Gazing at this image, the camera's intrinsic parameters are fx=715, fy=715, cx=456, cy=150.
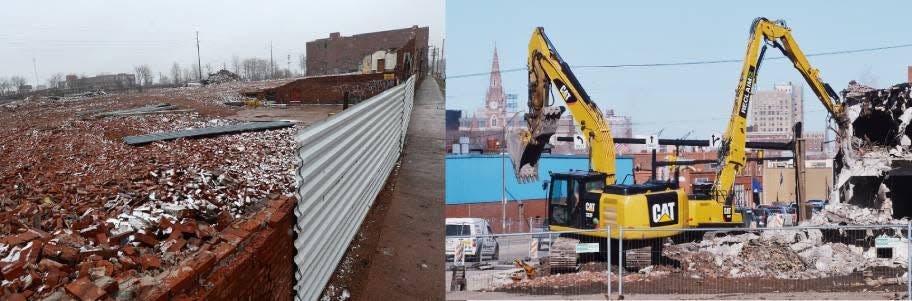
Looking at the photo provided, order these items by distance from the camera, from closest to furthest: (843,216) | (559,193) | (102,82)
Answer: (559,193) → (843,216) → (102,82)

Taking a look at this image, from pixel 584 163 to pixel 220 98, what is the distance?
207 inches

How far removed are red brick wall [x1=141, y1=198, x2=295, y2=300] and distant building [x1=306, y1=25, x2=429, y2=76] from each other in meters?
3.58

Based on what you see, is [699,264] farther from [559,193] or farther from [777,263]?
[559,193]

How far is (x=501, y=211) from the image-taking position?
475 centimetres

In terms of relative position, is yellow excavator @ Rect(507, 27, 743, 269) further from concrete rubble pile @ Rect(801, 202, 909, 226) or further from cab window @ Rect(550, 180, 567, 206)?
concrete rubble pile @ Rect(801, 202, 909, 226)

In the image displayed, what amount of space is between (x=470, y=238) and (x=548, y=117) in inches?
37.6

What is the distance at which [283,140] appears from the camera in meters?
5.36

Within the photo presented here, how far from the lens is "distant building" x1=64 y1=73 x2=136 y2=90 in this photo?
445 inches

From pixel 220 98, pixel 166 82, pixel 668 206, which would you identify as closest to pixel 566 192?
pixel 668 206

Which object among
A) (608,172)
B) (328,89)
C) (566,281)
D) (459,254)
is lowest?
(566,281)

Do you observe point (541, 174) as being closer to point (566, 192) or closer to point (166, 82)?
point (566, 192)

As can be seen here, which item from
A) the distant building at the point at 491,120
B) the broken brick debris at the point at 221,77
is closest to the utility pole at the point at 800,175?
the distant building at the point at 491,120

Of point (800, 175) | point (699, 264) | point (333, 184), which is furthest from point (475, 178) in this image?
point (800, 175)

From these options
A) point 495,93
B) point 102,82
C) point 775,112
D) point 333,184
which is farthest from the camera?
point 102,82
